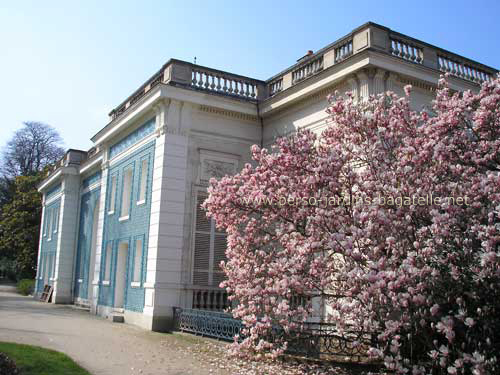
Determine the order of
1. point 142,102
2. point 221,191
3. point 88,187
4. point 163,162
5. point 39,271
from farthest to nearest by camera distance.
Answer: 1. point 39,271
2. point 88,187
3. point 142,102
4. point 163,162
5. point 221,191

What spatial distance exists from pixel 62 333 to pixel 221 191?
6.92 m

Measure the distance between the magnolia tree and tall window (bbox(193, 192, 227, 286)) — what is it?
531 cm

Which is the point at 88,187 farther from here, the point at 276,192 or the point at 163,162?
the point at 276,192

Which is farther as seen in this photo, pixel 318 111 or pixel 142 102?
pixel 142 102

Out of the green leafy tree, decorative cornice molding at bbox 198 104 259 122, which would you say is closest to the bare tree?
the green leafy tree

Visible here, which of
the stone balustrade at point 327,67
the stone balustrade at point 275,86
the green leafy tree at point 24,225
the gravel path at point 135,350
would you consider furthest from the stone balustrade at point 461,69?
the green leafy tree at point 24,225

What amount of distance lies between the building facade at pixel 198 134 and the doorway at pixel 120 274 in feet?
0.11

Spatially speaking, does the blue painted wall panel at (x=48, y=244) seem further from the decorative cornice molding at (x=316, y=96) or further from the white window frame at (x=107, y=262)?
the decorative cornice molding at (x=316, y=96)

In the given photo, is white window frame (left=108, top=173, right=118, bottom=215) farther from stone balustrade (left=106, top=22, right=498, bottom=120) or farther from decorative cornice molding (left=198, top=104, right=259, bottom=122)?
decorative cornice molding (left=198, top=104, right=259, bottom=122)

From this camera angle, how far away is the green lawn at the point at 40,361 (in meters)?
7.70

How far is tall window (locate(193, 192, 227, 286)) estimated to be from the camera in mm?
14234

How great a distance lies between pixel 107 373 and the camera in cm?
823

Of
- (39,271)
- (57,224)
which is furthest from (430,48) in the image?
(39,271)

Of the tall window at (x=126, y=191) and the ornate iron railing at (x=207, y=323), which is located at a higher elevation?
the tall window at (x=126, y=191)
